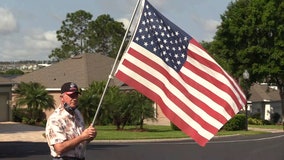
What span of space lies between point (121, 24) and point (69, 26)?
848cm

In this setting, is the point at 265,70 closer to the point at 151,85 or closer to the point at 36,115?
the point at 36,115

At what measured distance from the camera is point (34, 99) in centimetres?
4112

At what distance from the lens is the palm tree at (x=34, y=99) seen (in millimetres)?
41156

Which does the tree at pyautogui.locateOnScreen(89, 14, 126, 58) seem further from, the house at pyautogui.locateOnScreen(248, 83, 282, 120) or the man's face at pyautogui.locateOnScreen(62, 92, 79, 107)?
the man's face at pyautogui.locateOnScreen(62, 92, 79, 107)

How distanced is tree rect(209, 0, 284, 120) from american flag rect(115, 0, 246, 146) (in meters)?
43.7

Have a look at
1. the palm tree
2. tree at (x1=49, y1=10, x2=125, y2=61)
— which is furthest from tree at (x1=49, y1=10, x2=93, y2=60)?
the palm tree

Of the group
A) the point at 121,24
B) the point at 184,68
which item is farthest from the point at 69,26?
the point at 184,68

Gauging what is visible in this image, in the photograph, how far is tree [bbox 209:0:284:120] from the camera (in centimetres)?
4975

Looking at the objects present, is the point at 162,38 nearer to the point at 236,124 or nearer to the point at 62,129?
the point at 62,129

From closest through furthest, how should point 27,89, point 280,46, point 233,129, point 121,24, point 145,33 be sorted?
point 145,33 → point 233,129 → point 27,89 → point 280,46 → point 121,24

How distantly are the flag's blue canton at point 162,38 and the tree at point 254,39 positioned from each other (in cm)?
4382

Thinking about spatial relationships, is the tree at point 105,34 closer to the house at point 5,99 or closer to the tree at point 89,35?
the tree at point 89,35

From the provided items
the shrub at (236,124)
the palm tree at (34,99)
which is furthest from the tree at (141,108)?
the palm tree at (34,99)

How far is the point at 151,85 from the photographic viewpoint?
263 inches
